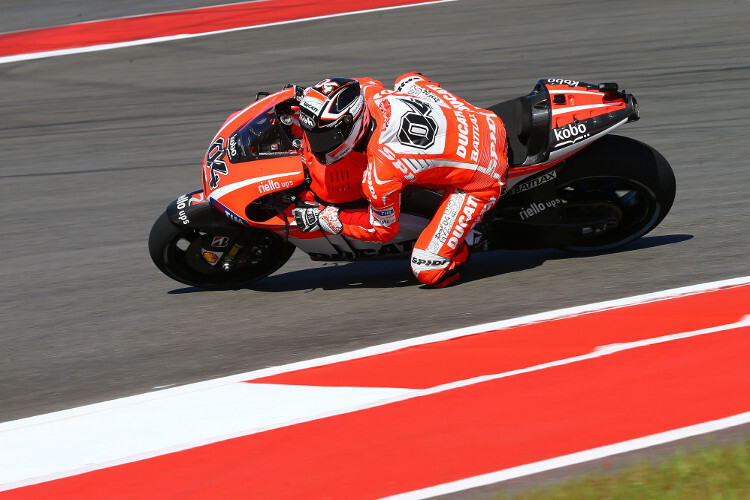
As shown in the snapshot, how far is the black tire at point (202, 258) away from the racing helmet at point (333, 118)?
0.96 m

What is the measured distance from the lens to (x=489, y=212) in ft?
21.4

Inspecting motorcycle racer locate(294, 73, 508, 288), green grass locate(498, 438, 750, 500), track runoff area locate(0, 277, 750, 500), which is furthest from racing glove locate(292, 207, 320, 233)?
green grass locate(498, 438, 750, 500)

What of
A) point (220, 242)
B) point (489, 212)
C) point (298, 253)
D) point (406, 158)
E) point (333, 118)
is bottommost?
point (298, 253)

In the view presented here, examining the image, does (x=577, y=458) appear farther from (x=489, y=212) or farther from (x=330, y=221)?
(x=489, y=212)

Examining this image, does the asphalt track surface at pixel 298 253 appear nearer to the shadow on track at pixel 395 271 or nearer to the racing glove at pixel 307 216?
the shadow on track at pixel 395 271

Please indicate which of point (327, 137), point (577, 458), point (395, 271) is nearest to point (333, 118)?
point (327, 137)

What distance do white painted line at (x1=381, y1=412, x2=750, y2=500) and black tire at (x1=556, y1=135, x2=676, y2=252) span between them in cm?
256

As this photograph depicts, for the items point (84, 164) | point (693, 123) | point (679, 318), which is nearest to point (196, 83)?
point (84, 164)

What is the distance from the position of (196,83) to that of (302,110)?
8559 millimetres

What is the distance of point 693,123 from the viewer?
1009cm

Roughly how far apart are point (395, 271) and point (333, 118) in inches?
63.9

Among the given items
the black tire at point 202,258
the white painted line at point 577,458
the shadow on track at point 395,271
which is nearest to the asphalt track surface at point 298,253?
the shadow on track at point 395,271

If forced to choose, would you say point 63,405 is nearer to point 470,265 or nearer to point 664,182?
point 470,265

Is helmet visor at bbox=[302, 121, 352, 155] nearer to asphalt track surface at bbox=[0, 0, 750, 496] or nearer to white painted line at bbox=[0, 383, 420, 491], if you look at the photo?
asphalt track surface at bbox=[0, 0, 750, 496]
